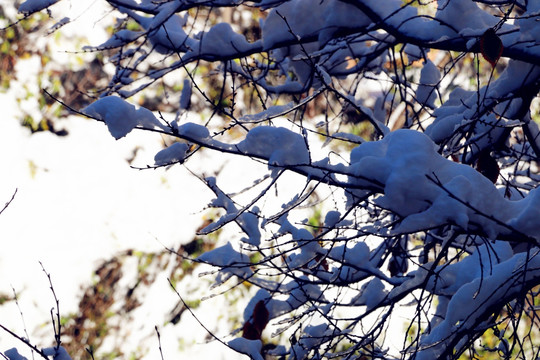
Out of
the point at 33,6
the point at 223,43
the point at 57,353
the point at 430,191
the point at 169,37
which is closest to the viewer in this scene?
the point at 430,191

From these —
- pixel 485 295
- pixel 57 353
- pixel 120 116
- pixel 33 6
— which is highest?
pixel 33 6

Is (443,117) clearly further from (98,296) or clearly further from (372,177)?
(98,296)

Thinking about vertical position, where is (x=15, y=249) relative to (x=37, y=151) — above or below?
below

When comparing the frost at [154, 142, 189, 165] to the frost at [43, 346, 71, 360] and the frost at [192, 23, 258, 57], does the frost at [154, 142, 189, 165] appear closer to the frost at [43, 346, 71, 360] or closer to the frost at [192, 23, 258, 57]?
the frost at [43, 346, 71, 360]

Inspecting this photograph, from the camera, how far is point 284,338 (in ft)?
21.7

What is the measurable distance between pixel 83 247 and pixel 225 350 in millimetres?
1952

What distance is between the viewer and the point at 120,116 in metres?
2.01

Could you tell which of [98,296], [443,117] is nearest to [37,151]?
[98,296]

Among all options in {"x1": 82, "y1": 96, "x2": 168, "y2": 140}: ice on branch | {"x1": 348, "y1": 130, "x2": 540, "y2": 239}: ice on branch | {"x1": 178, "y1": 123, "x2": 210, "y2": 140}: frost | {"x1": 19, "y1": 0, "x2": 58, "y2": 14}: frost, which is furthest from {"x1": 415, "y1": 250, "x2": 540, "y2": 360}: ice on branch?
{"x1": 19, "y1": 0, "x2": 58, "y2": 14}: frost

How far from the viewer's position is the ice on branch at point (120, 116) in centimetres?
201

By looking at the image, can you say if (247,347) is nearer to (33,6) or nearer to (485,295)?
(485,295)

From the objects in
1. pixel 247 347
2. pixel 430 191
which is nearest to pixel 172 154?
pixel 430 191

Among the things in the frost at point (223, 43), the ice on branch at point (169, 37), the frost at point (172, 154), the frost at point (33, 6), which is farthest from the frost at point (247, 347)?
the frost at point (33, 6)

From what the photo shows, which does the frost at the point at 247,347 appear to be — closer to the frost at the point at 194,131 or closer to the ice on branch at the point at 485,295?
the ice on branch at the point at 485,295
